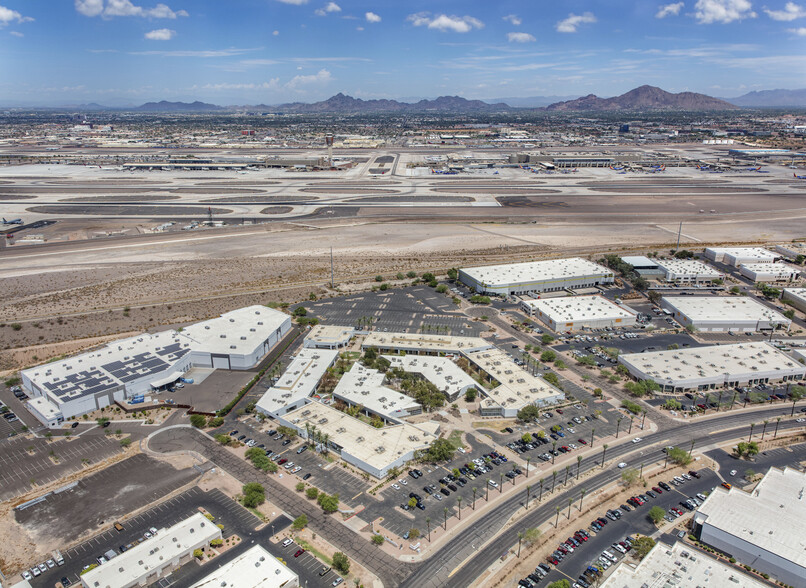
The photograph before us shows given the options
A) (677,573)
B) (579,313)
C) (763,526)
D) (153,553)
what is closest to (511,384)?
(579,313)

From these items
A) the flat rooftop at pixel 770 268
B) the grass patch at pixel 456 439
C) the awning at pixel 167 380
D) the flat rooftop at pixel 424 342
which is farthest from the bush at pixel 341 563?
the flat rooftop at pixel 770 268

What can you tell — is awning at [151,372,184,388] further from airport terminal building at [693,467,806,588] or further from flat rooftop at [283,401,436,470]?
airport terminal building at [693,467,806,588]

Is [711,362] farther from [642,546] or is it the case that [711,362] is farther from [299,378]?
[299,378]

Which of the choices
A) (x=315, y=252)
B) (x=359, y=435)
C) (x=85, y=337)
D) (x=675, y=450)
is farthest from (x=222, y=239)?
(x=675, y=450)

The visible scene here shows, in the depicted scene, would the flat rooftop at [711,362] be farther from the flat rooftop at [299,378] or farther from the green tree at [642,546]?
the flat rooftop at [299,378]

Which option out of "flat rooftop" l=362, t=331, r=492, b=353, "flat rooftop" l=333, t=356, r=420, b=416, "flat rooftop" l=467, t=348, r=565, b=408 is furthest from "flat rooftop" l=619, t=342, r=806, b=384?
"flat rooftop" l=333, t=356, r=420, b=416

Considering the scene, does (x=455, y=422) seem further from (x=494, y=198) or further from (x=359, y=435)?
(x=494, y=198)
